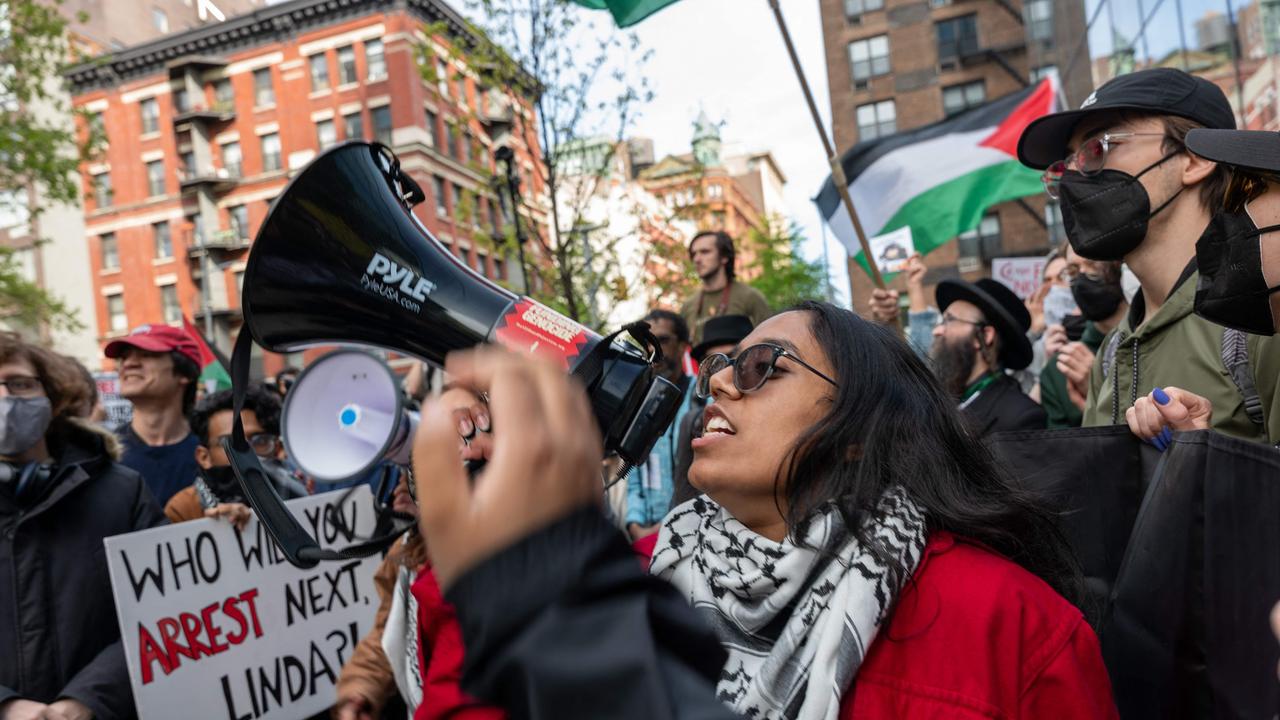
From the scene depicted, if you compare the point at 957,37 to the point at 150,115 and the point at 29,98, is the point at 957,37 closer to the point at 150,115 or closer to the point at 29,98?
the point at 29,98

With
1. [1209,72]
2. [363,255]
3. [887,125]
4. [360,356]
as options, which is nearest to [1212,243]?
[363,255]

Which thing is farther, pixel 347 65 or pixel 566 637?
pixel 347 65

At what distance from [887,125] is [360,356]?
33.3 metres

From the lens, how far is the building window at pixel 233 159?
117ft

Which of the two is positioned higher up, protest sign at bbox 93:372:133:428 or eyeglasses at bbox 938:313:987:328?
protest sign at bbox 93:372:133:428

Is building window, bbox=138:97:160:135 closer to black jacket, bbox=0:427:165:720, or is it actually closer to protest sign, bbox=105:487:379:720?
protest sign, bbox=105:487:379:720

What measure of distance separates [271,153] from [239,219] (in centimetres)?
304

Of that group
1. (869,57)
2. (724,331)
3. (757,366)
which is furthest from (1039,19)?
(757,366)

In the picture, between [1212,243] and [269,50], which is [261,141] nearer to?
[269,50]

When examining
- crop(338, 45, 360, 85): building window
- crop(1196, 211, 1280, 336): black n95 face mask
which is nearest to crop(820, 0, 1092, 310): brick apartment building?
crop(338, 45, 360, 85): building window

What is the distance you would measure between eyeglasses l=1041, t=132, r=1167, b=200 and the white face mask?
332 centimetres

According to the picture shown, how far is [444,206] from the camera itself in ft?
111

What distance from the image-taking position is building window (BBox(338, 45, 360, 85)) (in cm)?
3347

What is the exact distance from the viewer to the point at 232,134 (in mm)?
35562
